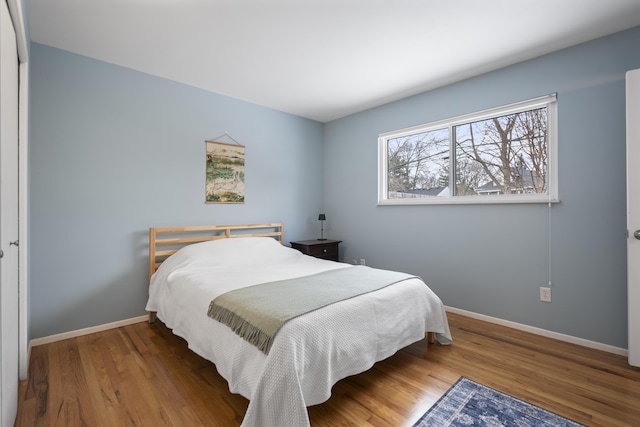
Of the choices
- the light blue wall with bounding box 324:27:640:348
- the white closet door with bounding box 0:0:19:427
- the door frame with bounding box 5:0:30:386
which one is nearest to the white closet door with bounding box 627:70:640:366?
the light blue wall with bounding box 324:27:640:348

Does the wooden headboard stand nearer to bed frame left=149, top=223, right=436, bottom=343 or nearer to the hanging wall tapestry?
bed frame left=149, top=223, right=436, bottom=343

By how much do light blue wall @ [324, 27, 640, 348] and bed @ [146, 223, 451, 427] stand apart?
899mm

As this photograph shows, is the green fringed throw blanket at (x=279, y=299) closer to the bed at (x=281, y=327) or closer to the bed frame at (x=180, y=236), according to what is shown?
the bed at (x=281, y=327)

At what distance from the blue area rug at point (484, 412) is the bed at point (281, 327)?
0.40 meters

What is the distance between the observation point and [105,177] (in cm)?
267

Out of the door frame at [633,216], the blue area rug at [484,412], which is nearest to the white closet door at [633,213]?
the door frame at [633,216]

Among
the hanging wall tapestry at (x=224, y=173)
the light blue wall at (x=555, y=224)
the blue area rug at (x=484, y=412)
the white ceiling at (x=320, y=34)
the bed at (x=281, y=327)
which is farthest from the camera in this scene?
the hanging wall tapestry at (x=224, y=173)

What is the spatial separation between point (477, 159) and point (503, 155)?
0.76ft

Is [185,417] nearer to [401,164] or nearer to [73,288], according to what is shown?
[73,288]

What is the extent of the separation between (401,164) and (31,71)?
3649mm

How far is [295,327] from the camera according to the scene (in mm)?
1467

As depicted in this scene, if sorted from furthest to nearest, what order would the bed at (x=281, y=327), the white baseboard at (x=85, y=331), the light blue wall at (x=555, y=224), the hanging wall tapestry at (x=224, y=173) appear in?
the hanging wall tapestry at (x=224, y=173) → the white baseboard at (x=85, y=331) → the light blue wall at (x=555, y=224) → the bed at (x=281, y=327)

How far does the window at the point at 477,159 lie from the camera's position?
2629mm

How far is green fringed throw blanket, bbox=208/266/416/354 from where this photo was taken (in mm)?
1520
